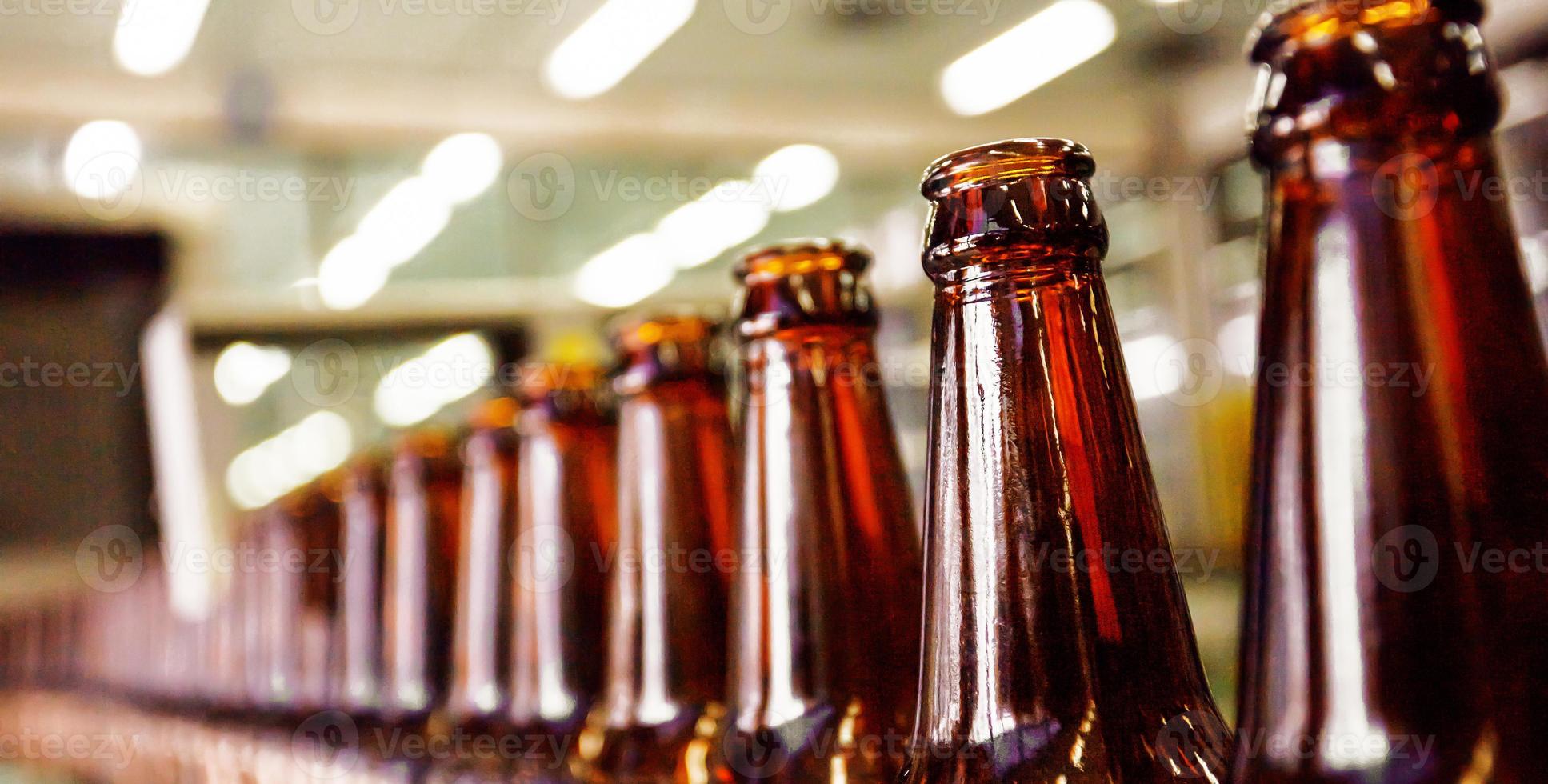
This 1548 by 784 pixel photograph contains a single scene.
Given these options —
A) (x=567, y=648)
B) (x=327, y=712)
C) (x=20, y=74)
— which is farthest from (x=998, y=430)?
(x=20, y=74)

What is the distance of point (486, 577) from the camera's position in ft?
2.34

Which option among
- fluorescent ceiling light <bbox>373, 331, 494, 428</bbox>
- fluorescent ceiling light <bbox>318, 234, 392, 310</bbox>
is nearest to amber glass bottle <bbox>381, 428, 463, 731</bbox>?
fluorescent ceiling light <bbox>373, 331, 494, 428</bbox>

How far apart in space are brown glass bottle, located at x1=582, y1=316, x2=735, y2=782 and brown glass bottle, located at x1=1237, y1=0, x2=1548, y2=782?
12.0 inches

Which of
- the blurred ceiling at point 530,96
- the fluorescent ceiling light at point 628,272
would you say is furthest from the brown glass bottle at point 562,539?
the fluorescent ceiling light at point 628,272

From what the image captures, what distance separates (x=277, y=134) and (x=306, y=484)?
1706 millimetres

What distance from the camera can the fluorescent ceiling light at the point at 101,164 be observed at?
2.93m

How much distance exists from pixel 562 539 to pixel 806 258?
0.28 metres
